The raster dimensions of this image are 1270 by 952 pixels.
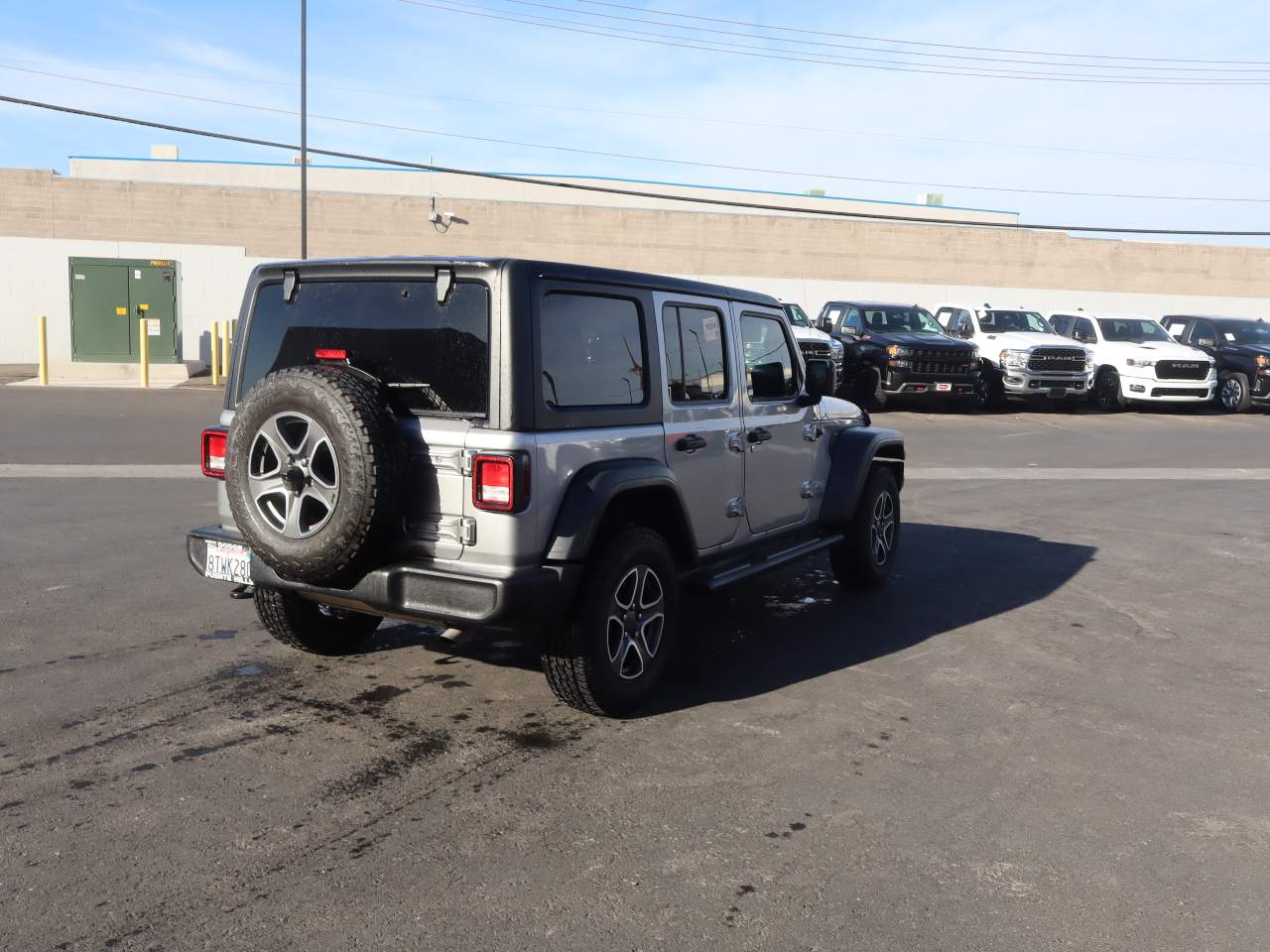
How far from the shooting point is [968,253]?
35562 mm

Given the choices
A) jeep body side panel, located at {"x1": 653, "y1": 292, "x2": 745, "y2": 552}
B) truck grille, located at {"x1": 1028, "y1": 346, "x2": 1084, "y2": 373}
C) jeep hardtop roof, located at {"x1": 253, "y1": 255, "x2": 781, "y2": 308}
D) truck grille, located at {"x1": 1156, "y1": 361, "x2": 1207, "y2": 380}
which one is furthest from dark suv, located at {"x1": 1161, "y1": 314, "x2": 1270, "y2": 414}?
jeep hardtop roof, located at {"x1": 253, "y1": 255, "x2": 781, "y2": 308}

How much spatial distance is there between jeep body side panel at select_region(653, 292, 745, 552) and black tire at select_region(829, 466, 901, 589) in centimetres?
152

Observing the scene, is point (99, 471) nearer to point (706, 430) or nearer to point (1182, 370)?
point (706, 430)

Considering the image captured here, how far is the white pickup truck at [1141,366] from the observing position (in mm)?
21531

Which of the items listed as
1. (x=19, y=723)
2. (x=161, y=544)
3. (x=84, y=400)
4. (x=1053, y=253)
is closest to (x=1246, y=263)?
(x=1053, y=253)

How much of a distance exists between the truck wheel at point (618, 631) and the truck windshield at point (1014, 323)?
61.4 ft

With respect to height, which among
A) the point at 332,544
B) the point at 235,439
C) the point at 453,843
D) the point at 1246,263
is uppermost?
the point at 1246,263

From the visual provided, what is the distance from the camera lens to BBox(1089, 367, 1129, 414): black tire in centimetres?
2208

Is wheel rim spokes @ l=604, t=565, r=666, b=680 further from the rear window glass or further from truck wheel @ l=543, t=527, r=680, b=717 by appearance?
the rear window glass

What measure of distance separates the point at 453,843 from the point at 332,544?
120cm

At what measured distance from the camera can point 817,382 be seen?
21.1ft

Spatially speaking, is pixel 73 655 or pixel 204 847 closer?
pixel 204 847

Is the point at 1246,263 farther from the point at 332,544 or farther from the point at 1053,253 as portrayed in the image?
the point at 332,544

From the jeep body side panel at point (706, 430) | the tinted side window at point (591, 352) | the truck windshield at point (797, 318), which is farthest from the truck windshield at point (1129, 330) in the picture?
the tinted side window at point (591, 352)
